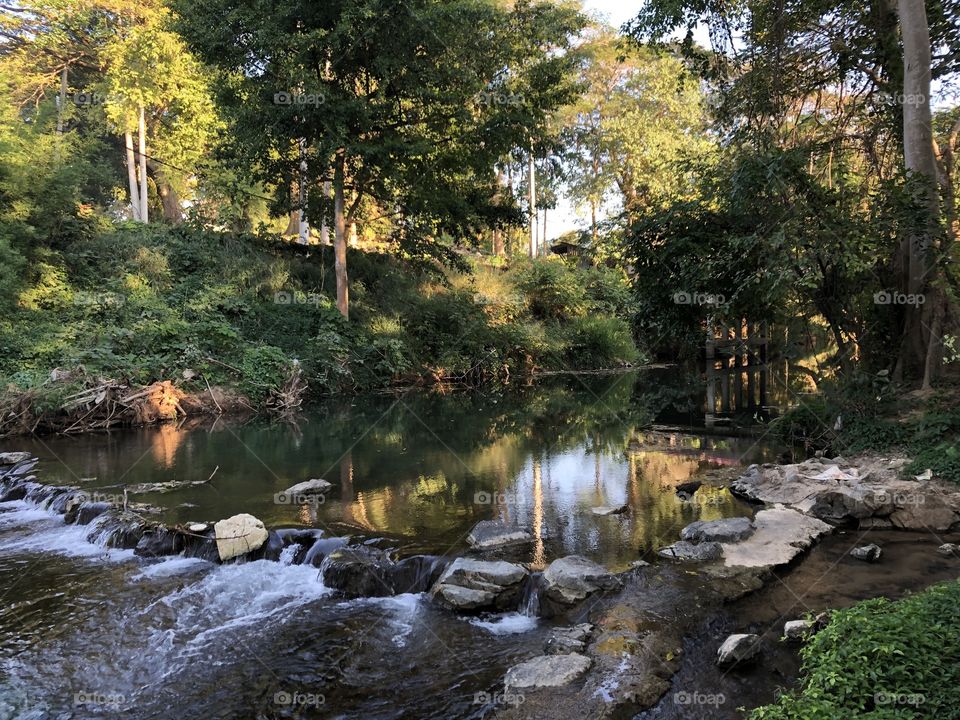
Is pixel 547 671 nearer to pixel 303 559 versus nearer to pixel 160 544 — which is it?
pixel 303 559

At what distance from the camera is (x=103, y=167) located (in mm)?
24312

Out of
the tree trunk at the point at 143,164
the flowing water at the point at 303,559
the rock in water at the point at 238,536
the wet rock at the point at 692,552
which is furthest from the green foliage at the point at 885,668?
the tree trunk at the point at 143,164

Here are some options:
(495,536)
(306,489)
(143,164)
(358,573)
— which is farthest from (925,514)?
(143,164)

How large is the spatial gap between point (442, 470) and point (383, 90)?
12032 mm

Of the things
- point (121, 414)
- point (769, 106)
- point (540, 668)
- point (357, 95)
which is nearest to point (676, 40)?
point (769, 106)

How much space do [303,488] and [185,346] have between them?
9.37m

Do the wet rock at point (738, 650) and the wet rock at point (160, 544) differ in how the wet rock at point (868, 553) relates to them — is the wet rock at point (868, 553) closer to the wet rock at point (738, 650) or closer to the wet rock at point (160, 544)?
the wet rock at point (738, 650)

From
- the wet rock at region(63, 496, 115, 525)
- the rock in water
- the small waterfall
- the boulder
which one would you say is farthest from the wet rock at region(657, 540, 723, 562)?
the wet rock at region(63, 496, 115, 525)

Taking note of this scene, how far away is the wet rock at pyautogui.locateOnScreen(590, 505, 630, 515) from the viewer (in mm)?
7949

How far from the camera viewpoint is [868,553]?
6.11 meters

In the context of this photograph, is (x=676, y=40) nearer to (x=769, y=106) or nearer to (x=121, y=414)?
(x=769, y=106)

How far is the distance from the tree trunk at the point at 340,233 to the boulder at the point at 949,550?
663 inches

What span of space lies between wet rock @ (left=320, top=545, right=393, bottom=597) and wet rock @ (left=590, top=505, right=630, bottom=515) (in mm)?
2888

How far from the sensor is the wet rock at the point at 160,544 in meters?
7.13
